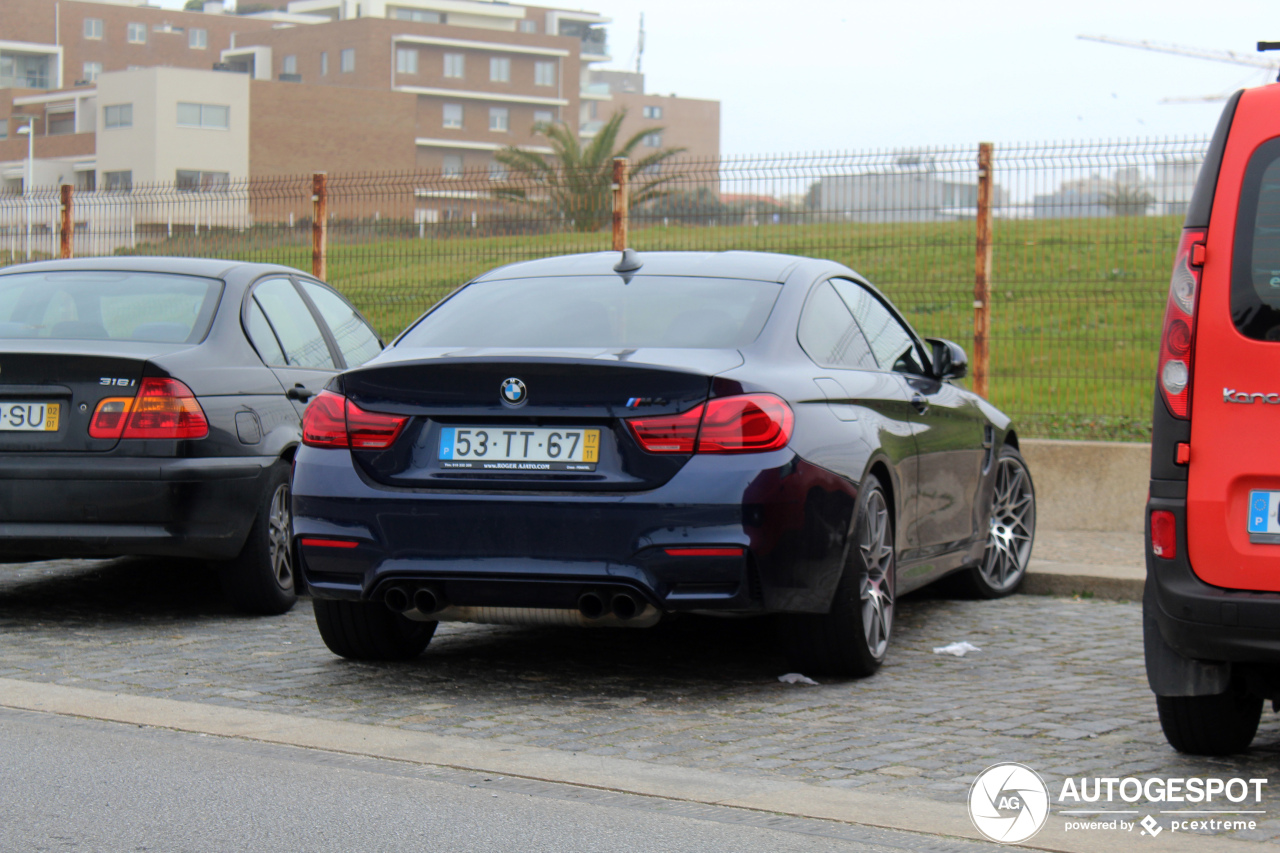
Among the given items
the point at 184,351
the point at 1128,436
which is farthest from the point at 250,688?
the point at 1128,436

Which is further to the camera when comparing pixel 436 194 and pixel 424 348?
pixel 436 194

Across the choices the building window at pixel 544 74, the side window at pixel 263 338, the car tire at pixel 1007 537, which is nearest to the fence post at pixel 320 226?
the side window at pixel 263 338

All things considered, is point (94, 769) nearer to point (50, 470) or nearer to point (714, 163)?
point (50, 470)

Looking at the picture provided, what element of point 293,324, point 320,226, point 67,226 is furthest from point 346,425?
point 67,226

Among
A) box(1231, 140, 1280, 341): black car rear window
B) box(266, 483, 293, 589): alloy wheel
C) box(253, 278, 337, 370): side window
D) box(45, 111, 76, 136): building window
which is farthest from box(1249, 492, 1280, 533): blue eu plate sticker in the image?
box(45, 111, 76, 136): building window

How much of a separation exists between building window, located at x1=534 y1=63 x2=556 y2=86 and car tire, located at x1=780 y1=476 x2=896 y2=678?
10430 cm

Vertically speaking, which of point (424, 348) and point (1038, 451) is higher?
point (424, 348)

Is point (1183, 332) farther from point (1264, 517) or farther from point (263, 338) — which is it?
point (263, 338)

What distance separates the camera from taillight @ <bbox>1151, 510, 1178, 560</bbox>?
4.60m

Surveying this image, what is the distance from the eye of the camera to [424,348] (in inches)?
236

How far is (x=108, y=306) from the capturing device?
24.8 feet

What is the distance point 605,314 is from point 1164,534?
2302 millimetres

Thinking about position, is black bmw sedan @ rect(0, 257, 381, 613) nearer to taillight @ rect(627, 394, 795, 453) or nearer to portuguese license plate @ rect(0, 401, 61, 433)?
portuguese license plate @ rect(0, 401, 61, 433)

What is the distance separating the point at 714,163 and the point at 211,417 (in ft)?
19.1
